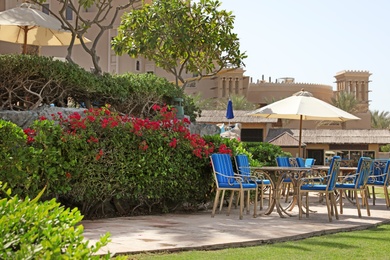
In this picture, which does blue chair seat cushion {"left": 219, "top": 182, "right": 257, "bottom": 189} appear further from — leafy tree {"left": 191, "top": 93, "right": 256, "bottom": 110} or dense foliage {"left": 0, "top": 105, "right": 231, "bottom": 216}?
leafy tree {"left": 191, "top": 93, "right": 256, "bottom": 110}

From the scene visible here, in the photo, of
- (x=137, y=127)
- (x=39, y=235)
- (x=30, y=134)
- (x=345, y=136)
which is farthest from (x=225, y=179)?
(x=345, y=136)

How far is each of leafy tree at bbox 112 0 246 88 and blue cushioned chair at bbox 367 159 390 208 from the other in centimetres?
730

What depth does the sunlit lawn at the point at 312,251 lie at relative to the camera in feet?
21.2

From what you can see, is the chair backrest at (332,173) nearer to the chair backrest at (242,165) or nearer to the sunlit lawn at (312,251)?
the chair backrest at (242,165)

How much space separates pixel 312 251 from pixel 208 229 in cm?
183

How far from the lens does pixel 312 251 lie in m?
6.92

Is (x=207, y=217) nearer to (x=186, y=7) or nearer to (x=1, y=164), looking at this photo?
(x=1, y=164)

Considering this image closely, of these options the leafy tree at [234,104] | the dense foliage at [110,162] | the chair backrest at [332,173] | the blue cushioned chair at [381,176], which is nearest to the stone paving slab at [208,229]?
the dense foliage at [110,162]

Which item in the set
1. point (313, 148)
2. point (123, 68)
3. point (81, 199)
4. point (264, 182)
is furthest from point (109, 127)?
point (123, 68)

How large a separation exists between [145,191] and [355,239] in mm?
3498

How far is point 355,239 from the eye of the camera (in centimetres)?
792

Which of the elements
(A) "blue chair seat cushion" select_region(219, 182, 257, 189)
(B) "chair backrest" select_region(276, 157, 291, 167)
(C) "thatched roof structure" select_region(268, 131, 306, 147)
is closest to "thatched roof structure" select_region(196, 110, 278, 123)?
(C) "thatched roof structure" select_region(268, 131, 306, 147)

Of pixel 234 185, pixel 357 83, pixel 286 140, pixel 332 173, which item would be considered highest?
pixel 357 83

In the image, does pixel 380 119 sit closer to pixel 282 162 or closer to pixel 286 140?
pixel 286 140
